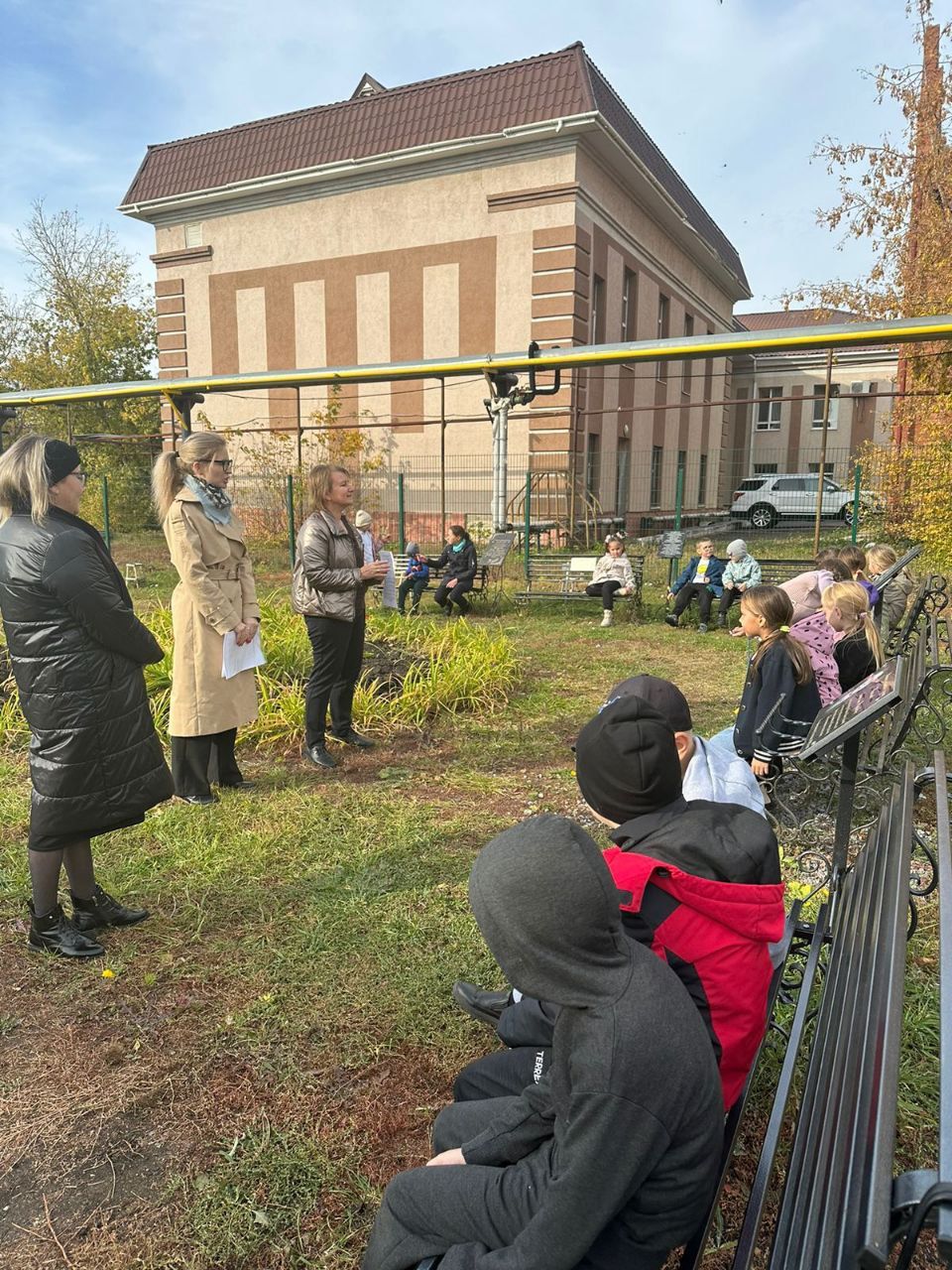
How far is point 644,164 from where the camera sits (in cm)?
1889

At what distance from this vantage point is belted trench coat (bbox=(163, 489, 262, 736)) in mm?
4293

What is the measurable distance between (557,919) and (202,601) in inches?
137

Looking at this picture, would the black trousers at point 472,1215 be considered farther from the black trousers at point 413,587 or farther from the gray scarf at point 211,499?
the black trousers at point 413,587

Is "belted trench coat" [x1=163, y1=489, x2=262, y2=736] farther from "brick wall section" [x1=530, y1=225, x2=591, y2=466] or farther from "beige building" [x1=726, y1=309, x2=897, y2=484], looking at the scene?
"beige building" [x1=726, y1=309, x2=897, y2=484]

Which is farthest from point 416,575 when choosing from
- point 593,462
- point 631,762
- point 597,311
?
point 597,311

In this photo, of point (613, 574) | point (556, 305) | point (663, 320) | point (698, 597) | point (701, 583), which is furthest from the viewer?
point (663, 320)

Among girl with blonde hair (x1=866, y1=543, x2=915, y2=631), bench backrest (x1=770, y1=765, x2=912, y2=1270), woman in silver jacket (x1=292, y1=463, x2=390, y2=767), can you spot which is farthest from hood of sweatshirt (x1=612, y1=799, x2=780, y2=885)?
girl with blonde hair (x1=866, y1=543, x2=915, y2=631)

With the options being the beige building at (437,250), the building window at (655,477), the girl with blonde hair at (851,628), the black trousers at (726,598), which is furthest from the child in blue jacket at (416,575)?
the building window at (655,477)

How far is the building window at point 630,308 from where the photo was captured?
21.7 metres

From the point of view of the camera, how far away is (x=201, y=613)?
14.4 feet

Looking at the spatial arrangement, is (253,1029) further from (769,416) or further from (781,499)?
(769,416)

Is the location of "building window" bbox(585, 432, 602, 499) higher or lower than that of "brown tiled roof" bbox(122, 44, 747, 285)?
lower

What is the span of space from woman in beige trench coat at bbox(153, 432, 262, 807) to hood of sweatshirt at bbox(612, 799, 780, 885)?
10.3ft

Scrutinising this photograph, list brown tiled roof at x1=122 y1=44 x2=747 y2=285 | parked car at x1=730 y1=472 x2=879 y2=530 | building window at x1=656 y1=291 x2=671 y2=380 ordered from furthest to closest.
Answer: building window at x1=656 y1=291 x2=671 y2=380 → parked car at x1=730 y1=472 x2=879 y2=530 → brown tiled roof at x1=122 y1=44 x2=747 y2=285
